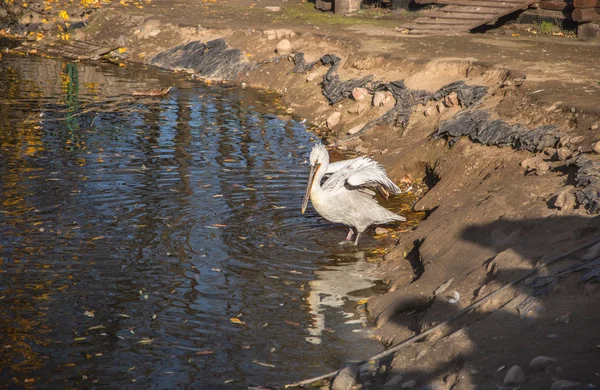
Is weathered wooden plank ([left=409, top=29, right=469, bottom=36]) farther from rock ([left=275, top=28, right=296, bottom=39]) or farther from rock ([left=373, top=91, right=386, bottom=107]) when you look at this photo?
rock ([left=373, top=91, right=386, bottom=107])

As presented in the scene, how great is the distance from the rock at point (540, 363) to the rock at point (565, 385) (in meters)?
0.29

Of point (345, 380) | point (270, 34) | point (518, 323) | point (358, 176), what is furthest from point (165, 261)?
point (270, 34)

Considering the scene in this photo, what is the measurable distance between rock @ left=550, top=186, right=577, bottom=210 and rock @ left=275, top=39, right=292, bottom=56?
38.8 feet

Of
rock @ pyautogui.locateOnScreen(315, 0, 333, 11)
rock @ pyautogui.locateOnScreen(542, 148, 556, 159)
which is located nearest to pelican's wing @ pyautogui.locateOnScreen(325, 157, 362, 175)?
rock @ pyautogui.locateOnScreen(542, 148, 556, 159)

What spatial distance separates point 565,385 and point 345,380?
73.8 inches

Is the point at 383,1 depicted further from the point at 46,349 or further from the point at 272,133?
the point at 46,349

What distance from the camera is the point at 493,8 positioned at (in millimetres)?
18438

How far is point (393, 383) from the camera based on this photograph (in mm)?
5879

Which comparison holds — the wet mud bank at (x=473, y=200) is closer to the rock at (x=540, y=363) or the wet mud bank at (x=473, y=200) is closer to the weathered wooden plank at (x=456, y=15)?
the rock at (x=540, y=363)

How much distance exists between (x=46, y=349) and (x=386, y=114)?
8.83m

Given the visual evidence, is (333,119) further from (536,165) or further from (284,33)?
(536,165)

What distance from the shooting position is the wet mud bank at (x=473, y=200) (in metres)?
5.71

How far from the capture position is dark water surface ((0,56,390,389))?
670 centimetres

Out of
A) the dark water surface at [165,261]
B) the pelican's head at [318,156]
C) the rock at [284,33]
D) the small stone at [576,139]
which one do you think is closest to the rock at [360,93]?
the dark water surface at [165,261]
